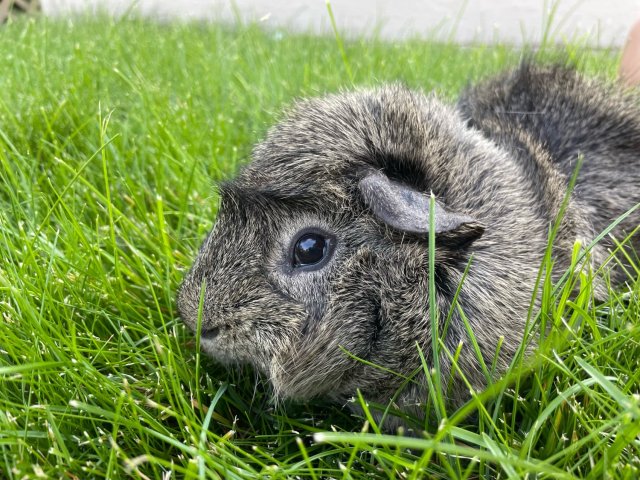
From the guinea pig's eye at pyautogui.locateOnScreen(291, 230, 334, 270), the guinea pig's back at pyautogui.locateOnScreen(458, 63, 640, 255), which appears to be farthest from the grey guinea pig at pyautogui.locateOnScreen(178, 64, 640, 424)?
the guinea pig's back at pyautogui.locateOnScreen(458, 63, 640, 255)

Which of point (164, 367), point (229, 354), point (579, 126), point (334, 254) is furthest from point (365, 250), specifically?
point (579, 126)

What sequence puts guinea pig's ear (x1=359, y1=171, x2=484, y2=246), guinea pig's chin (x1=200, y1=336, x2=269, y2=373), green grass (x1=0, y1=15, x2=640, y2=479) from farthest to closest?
1. guinea pig's chin (x1=200, y1=336, x2=269, y2=373)
2. guinea pig's ear (x1=359, y1=171, x2=484, y2=246)
3. green grass (x1=0, y1=15, x2=640, y2=479)

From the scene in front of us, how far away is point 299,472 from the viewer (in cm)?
141

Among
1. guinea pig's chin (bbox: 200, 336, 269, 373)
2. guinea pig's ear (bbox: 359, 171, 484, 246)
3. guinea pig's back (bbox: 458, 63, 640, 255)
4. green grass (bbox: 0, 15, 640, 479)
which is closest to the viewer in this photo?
green grass (bbox: 0, 15, 640, 479)

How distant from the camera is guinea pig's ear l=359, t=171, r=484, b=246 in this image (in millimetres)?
1465

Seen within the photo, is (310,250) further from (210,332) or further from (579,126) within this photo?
(579,126)

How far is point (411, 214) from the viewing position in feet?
4.86

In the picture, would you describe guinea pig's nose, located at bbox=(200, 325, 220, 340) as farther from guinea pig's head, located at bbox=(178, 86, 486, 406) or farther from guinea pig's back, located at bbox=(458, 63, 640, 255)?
guinea pig's back, located at bbox=(458, 63, 640, 255)

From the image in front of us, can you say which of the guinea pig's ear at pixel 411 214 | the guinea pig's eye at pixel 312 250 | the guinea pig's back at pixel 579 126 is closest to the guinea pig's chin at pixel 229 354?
the guinea pig's eye at pixel 312 250

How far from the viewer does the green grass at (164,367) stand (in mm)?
1313

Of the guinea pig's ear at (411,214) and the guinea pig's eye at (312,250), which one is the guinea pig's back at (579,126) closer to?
the guinea pig's ear at (411,214)

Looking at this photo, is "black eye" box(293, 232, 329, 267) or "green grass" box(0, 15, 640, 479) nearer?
"green grass" box(0, 15, 640, 479)

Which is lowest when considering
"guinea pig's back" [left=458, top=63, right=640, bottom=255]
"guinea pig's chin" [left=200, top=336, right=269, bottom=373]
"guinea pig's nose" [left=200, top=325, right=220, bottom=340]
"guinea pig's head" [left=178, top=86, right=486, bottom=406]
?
"guinea pig's chin" [left=200, top=336, right=269, bottom=373]

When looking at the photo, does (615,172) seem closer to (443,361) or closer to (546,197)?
(546,197)
